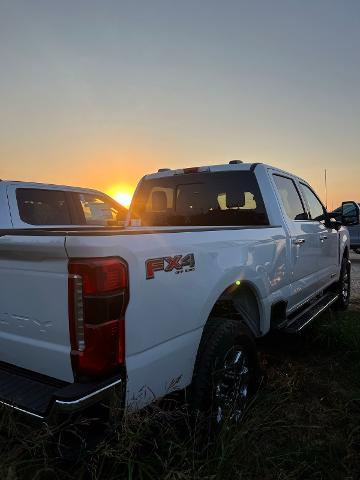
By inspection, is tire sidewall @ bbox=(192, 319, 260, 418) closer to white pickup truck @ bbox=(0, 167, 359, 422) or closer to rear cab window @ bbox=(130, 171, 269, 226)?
white pickup truck @ bbox=(0, 167, 359, 422)

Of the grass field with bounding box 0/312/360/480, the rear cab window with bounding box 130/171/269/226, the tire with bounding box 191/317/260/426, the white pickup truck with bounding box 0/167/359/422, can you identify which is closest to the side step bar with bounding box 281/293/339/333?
the white pickup truck with bounding box 0/167/359/422

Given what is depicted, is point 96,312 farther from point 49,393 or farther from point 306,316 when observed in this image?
point 306,316

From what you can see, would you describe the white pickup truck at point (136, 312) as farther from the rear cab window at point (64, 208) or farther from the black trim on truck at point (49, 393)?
the rear cab window at point (64, 208)

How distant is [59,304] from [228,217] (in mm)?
2687

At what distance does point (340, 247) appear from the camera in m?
6.39

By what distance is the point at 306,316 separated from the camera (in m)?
4.25

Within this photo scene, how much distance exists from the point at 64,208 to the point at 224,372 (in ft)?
12.7

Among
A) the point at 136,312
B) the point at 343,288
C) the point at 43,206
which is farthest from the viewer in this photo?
the point at 343,288

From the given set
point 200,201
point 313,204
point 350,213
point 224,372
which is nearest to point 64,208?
point 200,201

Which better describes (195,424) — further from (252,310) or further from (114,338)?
(252,310)

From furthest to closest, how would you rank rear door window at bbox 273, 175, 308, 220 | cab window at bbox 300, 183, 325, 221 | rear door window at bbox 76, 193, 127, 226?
rear door window at bbox 76, 193, 127, 226, cab window at bbox 300, 183, 325, 221, rear door window at bbox 273, 175, 308, 220

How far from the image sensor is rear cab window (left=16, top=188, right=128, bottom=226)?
5.17 m

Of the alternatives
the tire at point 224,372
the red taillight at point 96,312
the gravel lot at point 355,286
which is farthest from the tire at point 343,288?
the red taillight at point 96,312

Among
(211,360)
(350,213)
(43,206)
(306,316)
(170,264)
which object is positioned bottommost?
(306,316)
